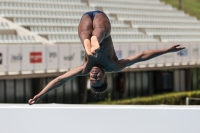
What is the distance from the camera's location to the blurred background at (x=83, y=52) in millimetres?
42656

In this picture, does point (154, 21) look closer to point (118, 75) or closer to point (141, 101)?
point (118, 75)

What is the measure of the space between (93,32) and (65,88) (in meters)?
34.1

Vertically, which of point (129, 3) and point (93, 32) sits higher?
point (129, 3)

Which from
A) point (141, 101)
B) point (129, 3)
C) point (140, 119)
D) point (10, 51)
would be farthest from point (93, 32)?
point (129, 3)

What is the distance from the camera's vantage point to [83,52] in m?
44.9

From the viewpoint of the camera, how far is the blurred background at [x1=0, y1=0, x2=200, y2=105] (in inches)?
1679

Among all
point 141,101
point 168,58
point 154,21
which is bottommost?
point 141,101

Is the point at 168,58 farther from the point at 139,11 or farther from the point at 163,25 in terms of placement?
the point at 139,11

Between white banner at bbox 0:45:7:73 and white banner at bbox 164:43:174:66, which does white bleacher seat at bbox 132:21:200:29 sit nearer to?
white banner at bbox 164:43:174:66

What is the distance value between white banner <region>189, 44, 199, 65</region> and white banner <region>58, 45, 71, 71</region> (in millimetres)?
14608

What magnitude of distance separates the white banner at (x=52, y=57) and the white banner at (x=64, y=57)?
412 mm

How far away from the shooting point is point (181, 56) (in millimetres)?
53688

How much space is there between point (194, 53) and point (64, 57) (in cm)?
1585

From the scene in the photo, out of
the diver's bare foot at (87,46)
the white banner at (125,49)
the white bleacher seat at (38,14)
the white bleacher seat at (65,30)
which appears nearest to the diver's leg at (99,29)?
the diver's bare foot at (87,46)
